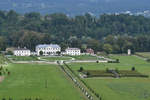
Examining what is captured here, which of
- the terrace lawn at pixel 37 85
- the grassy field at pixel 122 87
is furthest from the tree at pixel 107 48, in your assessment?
the terrace lawn at pixel 37 85

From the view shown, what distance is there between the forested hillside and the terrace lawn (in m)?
29.2

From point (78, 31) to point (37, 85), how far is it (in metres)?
65.7

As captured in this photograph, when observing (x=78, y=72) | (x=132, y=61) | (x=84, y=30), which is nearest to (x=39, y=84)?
(x=78, y=72)

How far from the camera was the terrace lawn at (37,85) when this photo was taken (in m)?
40.3

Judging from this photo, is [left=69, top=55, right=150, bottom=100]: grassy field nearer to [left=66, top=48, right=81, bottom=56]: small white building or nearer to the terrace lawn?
the terrace lawn

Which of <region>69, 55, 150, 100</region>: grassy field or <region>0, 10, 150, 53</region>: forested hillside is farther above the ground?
<region>0, 10, 150, 53</region>: forested hillside

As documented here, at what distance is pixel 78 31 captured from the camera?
111 metres

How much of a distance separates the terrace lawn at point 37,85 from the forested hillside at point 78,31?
29176 mm

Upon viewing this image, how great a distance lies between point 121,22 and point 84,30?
16.9 m

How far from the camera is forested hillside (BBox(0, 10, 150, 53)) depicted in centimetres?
8881

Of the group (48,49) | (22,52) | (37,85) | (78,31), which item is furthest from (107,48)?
(37,85)

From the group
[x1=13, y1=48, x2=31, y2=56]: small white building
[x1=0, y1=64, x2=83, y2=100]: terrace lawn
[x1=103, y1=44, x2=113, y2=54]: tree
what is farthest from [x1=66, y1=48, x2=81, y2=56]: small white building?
[x1=0, y1=64, x2=83, y2=100]: terrace lawn

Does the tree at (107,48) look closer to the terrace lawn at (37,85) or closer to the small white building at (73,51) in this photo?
the small white building at (73,51)

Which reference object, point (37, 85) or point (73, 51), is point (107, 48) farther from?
point (37, 85)
